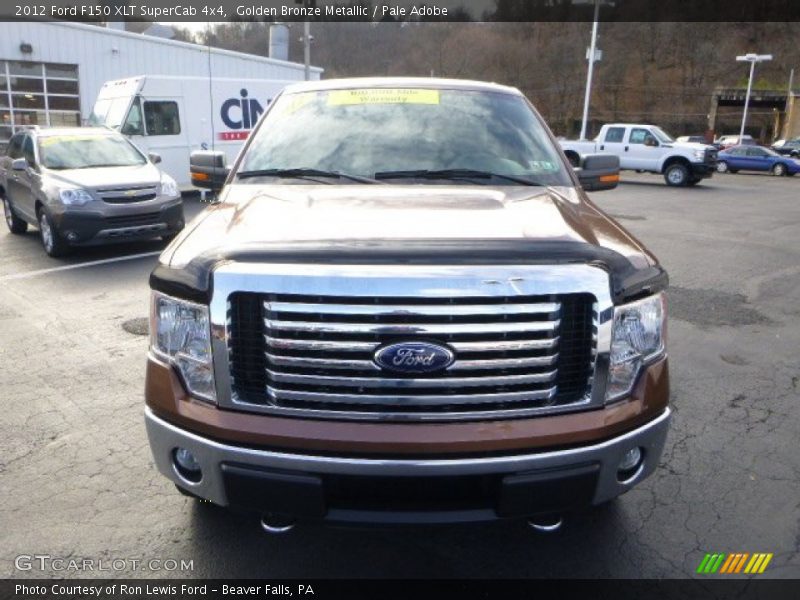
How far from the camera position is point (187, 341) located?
2246 mm

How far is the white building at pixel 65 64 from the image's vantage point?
23531 millimetres

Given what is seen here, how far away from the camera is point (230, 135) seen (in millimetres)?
16031

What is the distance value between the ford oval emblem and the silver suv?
740 centimetres

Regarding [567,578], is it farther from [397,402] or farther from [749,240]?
[749,240]

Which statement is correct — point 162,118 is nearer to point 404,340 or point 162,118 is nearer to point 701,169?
point 404,340

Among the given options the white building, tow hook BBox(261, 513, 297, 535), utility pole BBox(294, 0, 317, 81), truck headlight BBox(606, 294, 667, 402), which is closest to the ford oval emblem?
truck headlight BBox(606, 294, 667, 402)

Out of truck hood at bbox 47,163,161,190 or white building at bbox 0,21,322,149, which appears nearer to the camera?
truck hood at bbox 47,163,161,190

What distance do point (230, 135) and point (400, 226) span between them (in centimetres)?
1488

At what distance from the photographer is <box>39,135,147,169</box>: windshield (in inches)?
364

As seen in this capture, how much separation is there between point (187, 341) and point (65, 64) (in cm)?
2678

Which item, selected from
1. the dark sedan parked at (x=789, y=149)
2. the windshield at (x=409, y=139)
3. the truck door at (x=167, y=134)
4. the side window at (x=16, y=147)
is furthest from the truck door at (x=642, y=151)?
the dark sedan parked at (x=789, y=149)

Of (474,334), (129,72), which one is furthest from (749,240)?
(129,72)

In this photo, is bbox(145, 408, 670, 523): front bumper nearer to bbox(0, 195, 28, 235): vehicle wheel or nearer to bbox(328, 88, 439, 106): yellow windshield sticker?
bbox(328, 88, 439, 106): yellow windshield sticker

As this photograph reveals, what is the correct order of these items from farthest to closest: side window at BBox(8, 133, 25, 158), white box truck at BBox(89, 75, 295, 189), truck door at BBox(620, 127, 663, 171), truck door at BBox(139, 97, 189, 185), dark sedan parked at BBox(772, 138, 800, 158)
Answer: dark sedan parked at BBox(772, 138, 800, 158), truck door at BBox(620, 127, 663, 171), truck door at BBox(139, 97, 189, 185), white box truck at BBox(89, 75, 295, 189), side window at BBox(8, 133, 25, 158)
